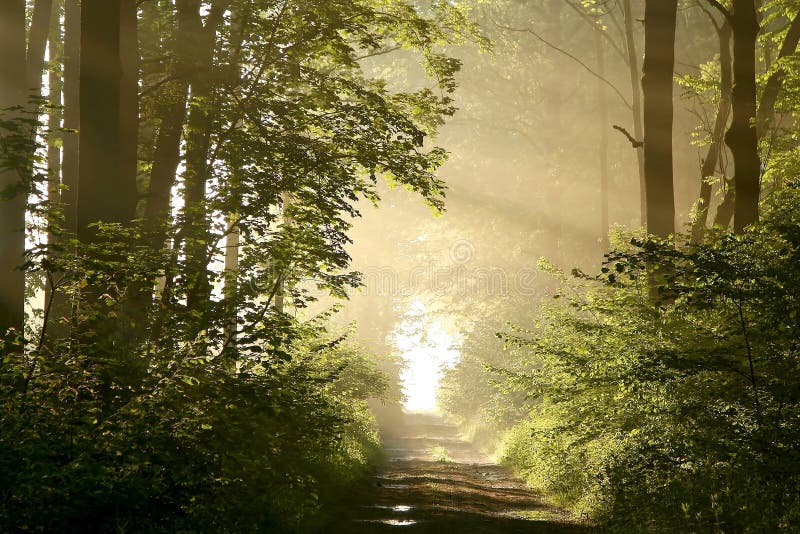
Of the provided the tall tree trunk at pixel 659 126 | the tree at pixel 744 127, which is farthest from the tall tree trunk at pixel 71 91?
the tree at pixel 744 127

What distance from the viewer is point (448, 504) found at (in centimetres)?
1316

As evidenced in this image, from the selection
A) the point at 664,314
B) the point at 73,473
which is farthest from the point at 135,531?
the point at 664,314

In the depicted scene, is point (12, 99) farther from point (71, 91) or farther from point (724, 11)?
point (724, 11)

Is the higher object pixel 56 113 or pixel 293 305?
pixel 56 113

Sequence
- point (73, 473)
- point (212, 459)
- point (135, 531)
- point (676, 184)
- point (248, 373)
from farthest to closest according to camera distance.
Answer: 1. point (676, 184)
2. point (248, 373)
3. point (212, 459)
4. point (135, 531)
5. point (73, 473)

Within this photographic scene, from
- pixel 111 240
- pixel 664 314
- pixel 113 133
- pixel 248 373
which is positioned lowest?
pixel 248 373

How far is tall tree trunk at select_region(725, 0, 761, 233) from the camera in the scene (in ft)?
39.7

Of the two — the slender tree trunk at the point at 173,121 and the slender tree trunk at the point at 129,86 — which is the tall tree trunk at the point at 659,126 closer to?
the slender tree trunk at the point at 173,121

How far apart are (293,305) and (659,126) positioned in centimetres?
733

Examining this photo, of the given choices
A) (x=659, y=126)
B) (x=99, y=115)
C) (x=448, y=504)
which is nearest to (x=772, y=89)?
(x=659, y=126)

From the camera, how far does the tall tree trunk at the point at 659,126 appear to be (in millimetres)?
13414

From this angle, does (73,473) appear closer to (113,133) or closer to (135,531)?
(135,531)

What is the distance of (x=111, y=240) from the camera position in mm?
9688

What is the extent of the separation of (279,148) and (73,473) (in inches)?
307
